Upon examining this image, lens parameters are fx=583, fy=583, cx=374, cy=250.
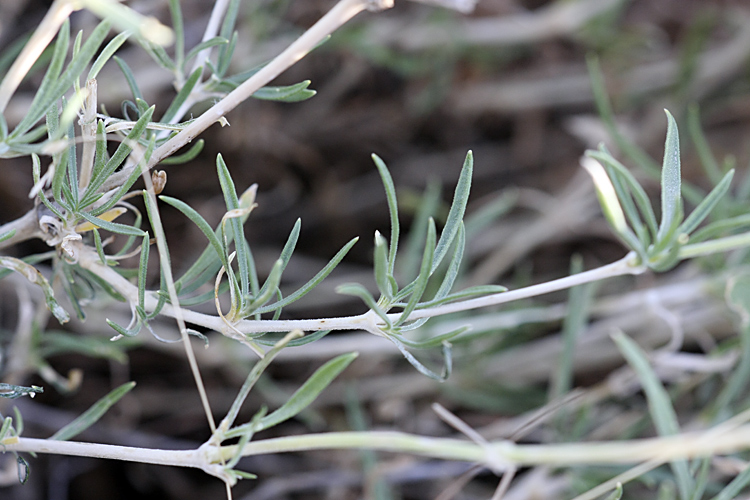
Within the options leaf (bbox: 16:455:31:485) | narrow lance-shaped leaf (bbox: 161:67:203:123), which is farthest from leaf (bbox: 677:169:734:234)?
leaf (bbox: 16:455:31:485)

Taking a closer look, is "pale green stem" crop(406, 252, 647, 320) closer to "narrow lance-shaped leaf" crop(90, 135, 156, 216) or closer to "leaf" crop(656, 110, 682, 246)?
"leaf" crop(656, 110, 682, 246)

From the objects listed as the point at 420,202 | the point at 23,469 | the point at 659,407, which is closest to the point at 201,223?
the point at 23,469

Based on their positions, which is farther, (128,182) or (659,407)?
(659,407)

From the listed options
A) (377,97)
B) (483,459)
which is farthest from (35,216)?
(377,97)

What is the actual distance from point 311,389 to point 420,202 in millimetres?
621

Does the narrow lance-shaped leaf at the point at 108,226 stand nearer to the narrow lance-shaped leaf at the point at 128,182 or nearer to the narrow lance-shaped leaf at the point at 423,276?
the narrow lance-shaped leaf at the point at 128,182

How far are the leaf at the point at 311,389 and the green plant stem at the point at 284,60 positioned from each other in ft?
0.50

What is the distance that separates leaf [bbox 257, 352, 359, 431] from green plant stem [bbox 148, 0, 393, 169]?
15 cm

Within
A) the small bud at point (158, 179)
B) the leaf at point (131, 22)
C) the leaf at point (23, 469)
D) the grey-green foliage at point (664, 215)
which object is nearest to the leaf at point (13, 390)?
the leaf at point (23, 469)

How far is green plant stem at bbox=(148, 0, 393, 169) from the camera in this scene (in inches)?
11.3

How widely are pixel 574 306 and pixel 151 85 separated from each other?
23.4 inches

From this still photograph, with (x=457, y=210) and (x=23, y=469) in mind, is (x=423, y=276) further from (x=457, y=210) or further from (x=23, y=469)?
(x=23, y=469)

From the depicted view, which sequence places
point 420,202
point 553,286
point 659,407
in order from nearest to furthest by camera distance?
point 553,286 < point 659,407 < point 420,202

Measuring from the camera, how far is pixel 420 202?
36.5 inches
